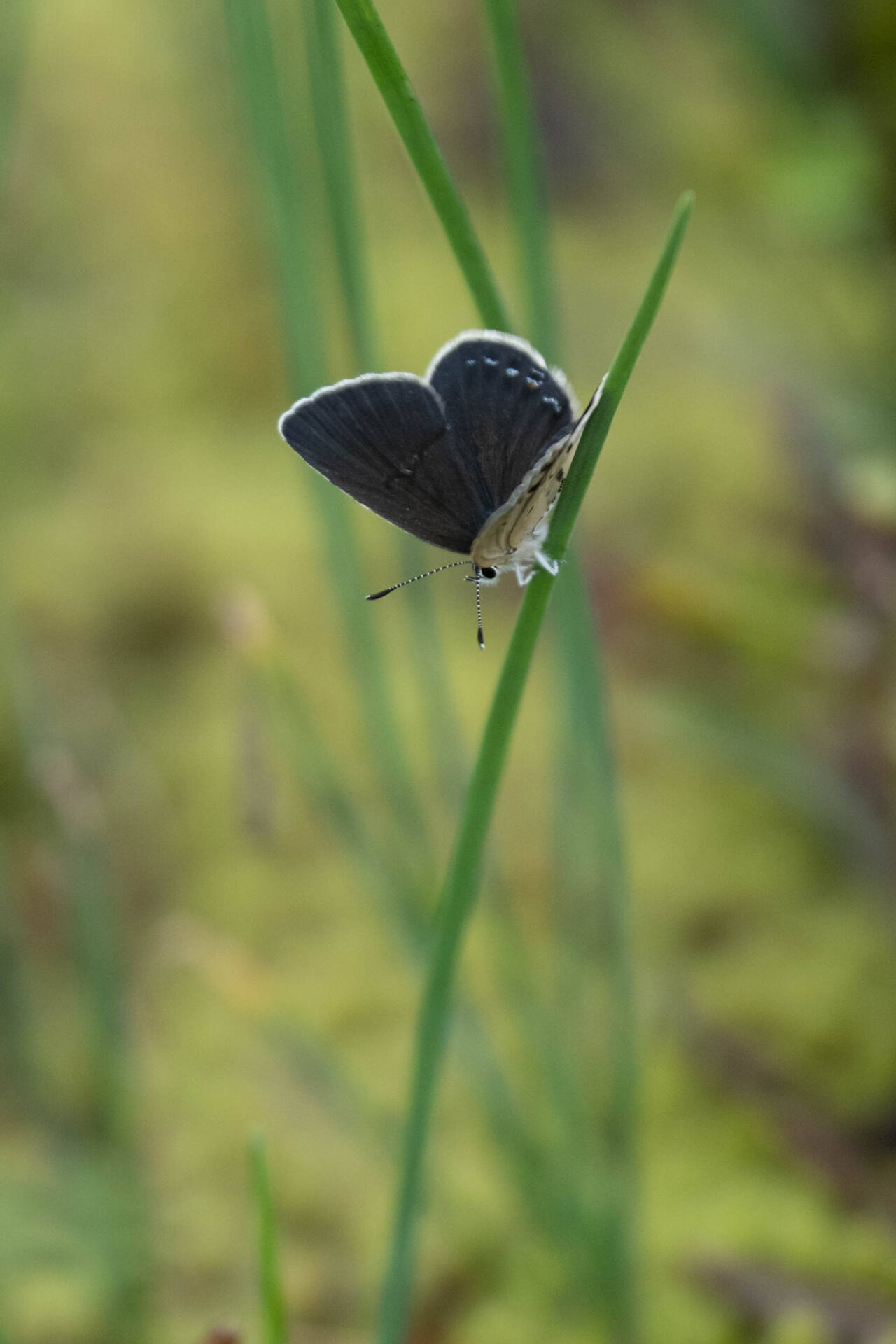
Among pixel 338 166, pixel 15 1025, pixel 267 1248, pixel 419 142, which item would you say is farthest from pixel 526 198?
pixel 15 1025

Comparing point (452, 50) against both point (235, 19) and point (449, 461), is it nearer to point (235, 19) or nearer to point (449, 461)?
point (235, 19)

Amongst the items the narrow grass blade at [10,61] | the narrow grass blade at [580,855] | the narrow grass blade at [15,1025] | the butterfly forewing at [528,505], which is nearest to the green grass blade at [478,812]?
the butterfly forewing at [528,505]

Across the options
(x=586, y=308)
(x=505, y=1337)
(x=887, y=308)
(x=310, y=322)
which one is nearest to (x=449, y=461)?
(x=310, y=322)

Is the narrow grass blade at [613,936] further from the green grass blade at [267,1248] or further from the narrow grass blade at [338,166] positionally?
the green grass blade at [267,1248]

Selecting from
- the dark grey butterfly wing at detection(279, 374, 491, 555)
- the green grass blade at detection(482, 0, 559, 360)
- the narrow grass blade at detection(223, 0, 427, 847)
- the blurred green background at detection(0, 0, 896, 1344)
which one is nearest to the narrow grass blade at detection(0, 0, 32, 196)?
the blurred green background at detection(0, 0, 896, 1344)

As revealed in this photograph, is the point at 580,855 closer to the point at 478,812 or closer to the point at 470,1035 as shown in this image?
the point at 470,1035

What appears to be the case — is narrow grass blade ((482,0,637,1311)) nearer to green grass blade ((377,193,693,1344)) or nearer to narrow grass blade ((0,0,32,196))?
green grass blade ((377,193,693,1344))

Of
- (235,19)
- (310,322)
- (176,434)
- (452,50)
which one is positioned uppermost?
(452,50)
